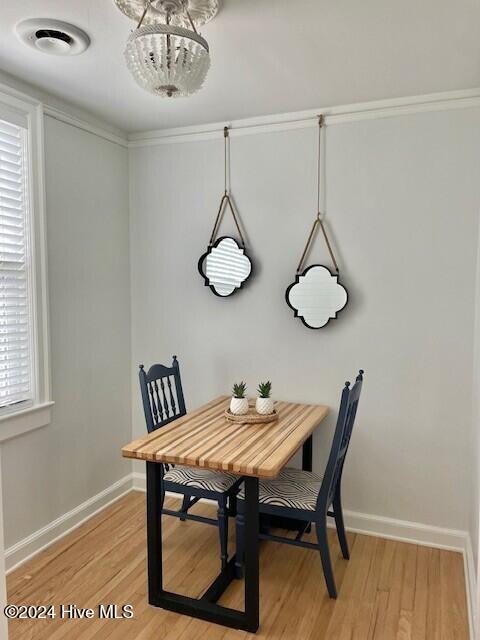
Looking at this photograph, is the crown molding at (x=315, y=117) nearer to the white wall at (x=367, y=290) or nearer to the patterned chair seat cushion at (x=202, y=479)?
the white wall at (x=367, y=290)

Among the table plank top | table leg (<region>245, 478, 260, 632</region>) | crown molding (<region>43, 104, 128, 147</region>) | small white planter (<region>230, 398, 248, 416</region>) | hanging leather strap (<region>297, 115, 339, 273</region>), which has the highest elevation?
crown molding (<region>43, 104, 128, 147</region>)

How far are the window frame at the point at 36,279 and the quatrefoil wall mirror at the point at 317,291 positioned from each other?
4.55 feet

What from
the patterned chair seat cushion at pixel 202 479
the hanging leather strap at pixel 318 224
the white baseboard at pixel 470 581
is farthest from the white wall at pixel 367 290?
the patterned chair seat cushion at pixel 202 479

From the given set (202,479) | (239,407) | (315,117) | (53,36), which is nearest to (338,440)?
(239,407)

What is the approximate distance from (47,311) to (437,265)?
2140 mm

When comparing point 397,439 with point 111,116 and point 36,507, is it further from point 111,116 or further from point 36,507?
point 111,116

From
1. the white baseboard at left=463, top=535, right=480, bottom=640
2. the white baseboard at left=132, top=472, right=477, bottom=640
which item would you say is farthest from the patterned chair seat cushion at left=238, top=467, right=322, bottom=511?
the white baseboard at left=463, top=535, right=480, bottom=640

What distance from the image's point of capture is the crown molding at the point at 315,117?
262 cm

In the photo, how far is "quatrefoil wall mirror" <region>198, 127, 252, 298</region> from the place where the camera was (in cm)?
308

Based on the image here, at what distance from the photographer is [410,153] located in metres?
2.72

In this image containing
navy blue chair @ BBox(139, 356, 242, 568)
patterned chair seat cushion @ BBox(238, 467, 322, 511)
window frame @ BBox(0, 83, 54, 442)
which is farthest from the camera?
window frame @ BBox(0, 83, 54, 442)

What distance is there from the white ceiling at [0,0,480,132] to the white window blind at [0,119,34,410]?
0.39 meters

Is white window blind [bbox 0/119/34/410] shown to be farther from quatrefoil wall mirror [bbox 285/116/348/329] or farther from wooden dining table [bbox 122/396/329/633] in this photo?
quatrefoil wall mirror [bbox 285/116/348/329]

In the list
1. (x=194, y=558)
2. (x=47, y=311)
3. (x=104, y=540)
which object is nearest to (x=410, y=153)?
(x=47, y=311)
